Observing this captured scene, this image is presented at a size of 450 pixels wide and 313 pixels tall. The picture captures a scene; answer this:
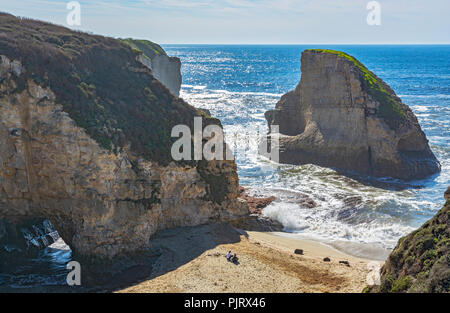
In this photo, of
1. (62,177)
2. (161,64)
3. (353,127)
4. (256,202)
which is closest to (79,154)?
(62,177)

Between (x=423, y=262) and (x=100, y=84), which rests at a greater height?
(x=100, y=84)

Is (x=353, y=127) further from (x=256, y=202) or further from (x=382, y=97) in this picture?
(x=256, y=202)

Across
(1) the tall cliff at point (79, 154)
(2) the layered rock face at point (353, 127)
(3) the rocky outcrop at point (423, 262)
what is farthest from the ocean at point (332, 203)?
(3) the rocky outcrop at point (423, 262)

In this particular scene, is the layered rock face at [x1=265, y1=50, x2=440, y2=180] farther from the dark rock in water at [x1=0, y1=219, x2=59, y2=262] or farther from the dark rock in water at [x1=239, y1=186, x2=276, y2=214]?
the dark rock in water at [x1=0, y1=219, x2=59, y2=262]

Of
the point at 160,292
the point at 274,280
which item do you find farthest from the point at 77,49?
the point at 274,280

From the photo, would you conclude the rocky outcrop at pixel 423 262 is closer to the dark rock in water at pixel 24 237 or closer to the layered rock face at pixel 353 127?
the dark rock in water at pixel 24 237

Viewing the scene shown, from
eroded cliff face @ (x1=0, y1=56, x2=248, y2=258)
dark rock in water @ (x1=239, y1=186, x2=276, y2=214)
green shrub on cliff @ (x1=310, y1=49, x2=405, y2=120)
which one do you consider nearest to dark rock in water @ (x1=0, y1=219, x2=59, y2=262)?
eroded cliff face @ (x1=0, y1=56, x2=248, y2=258)

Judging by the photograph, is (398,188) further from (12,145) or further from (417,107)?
(417,107)
